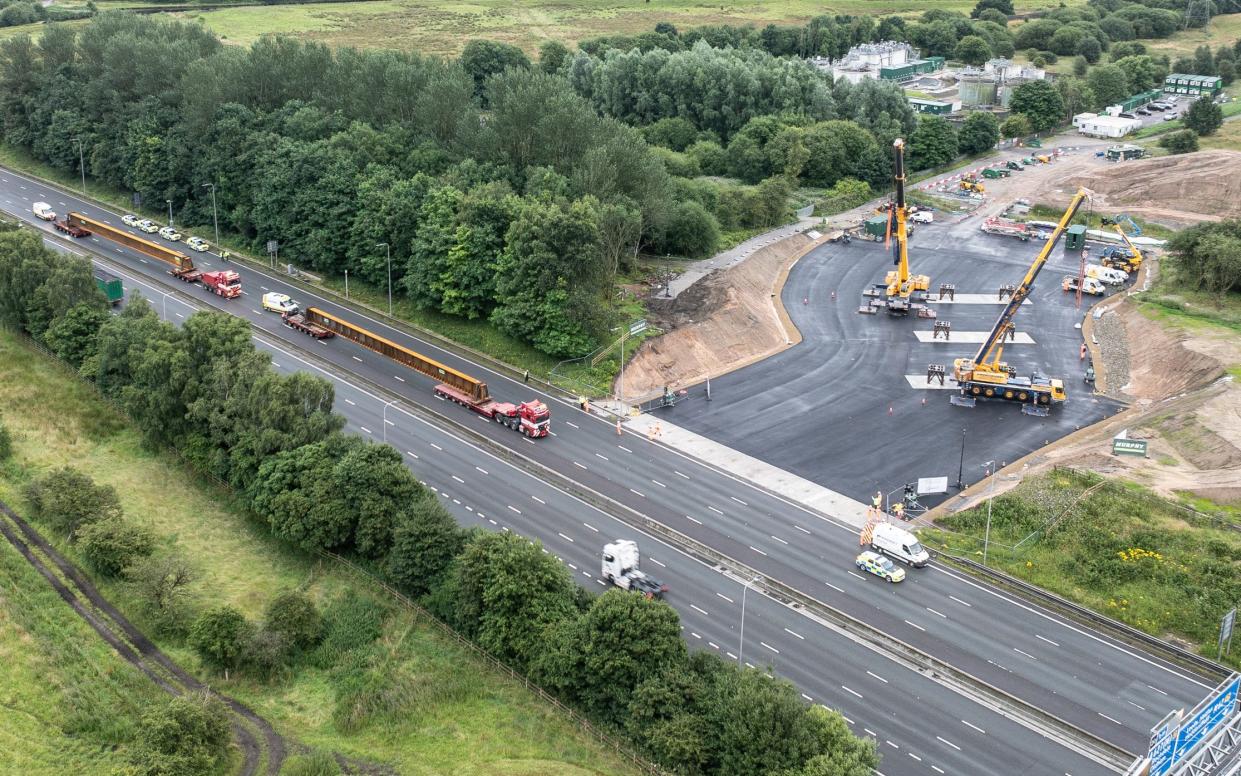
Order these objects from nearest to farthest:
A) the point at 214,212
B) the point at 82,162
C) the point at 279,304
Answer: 1. the point at 279,304
2. the point at 214,212
3. the point at 82,162

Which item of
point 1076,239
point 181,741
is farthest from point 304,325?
point 1076,239

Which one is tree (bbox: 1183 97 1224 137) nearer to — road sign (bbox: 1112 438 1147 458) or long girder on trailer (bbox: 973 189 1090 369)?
long girder on trailer (bbox: 973 189 1090 369)

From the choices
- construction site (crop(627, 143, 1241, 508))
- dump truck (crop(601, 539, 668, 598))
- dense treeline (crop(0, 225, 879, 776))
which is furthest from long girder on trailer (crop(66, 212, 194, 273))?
dump truck (crop(601, 539, 668, 598))

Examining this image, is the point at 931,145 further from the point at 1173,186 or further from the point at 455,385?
the point at 455,385

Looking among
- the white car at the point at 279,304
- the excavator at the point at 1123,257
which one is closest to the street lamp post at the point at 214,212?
the white car at the point at 279,304

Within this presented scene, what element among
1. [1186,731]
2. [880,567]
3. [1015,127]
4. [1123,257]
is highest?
[1015,127]

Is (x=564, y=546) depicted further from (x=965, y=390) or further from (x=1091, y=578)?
(x=965, y=390)

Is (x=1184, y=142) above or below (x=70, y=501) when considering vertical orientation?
above

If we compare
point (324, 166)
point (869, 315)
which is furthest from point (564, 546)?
point (324, 166)
